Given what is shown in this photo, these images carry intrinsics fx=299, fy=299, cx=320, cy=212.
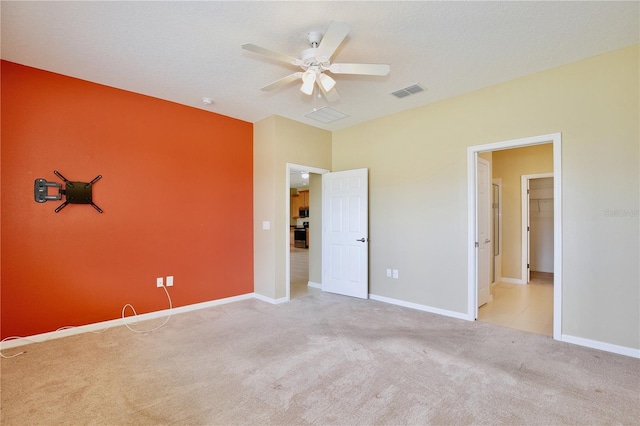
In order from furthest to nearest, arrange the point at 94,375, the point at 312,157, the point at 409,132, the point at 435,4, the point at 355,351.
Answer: the point at 312,157 → the point at 409,132 → the point at 355,351 → the point at 94,375 → the point at 435,4

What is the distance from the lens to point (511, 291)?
5.08 metres

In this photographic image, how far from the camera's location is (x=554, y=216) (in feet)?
9.94

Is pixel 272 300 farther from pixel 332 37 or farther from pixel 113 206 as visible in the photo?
pixel 332 37

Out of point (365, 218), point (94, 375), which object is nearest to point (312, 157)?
point (365, 218)

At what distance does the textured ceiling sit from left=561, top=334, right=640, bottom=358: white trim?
276cm

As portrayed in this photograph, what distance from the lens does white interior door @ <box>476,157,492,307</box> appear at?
4176 millimetres

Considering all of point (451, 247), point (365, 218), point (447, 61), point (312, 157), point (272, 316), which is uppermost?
point (447, 61)

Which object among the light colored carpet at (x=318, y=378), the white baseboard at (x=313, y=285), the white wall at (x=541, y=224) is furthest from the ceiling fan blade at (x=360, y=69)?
the white wall at (x=541, y=224)

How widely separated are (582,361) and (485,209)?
2.32 m

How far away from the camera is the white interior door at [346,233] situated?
4.68m

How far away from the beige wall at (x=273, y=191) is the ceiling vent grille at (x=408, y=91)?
1.66 meters

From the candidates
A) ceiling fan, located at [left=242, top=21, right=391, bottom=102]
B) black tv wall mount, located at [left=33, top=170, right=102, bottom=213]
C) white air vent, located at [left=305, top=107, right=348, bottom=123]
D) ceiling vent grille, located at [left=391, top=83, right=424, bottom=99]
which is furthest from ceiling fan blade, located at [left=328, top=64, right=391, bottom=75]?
black tv wall mount, located at [left=33, top=170, right=102, bottom=213]

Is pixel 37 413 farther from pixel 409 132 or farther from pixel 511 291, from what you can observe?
pixel 511 291

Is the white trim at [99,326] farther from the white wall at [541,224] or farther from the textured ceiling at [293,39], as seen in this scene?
the white wall at [541,224]
